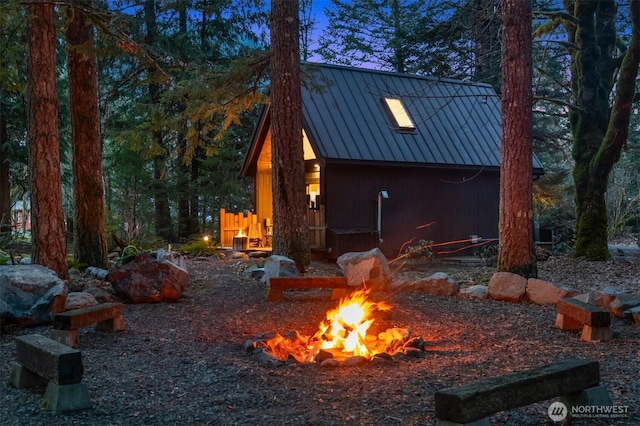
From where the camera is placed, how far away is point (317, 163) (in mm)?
15891

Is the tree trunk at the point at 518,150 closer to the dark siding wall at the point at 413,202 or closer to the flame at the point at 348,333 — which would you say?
the flame at the point at 348,333

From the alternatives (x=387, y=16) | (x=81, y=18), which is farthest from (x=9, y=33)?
(x=387, y=16)

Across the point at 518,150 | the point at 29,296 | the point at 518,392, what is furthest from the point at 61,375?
the point at 518,150

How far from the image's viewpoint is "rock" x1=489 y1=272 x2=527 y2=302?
27.4ft

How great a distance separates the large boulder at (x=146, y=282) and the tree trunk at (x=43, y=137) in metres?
0.90

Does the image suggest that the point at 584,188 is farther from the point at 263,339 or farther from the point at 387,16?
the point at 387,16

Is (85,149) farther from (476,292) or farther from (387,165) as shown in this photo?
(387,165)

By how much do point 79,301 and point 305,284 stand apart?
9.67ft

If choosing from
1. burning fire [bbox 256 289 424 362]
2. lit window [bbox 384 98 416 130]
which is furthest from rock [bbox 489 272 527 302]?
lit window [bbox 384 98 416 130]

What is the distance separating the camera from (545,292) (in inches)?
317

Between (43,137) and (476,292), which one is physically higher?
(43,137)

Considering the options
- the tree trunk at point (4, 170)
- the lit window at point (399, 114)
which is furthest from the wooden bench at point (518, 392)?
the tree trunk at point (4, 170)

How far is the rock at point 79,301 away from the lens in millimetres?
6998

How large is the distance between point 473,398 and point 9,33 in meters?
10.2
